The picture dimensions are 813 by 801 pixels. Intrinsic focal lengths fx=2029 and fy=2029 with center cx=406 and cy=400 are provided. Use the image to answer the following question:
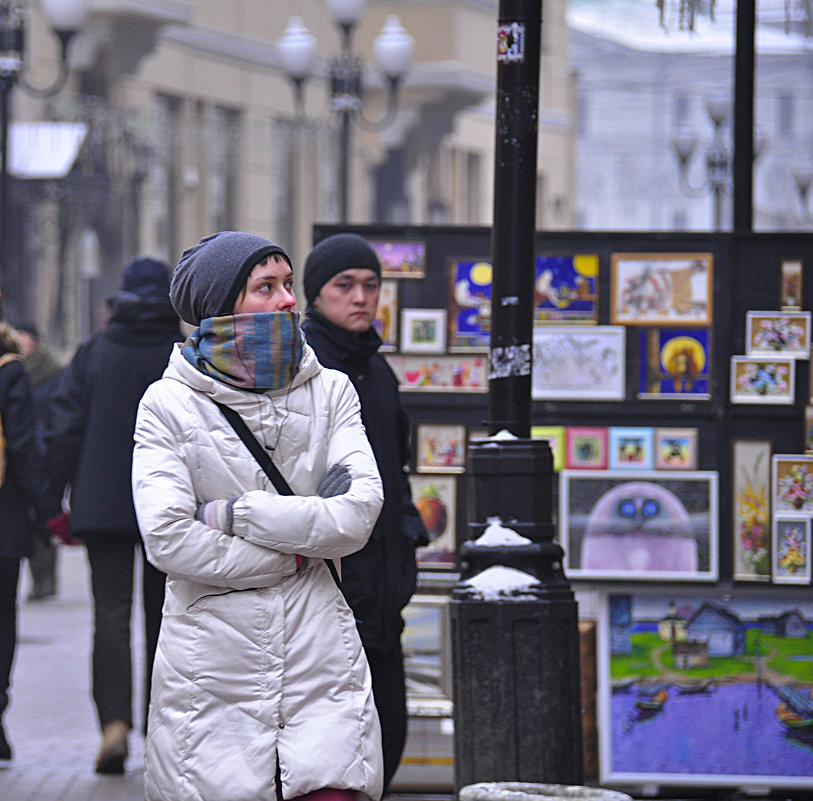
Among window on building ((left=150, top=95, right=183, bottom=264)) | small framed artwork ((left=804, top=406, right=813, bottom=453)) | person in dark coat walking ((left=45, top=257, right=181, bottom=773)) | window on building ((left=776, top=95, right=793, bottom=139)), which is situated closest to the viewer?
small framed artwork ((left=804, top=406, right=813, bottom=453))

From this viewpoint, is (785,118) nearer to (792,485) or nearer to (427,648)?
(427,648)

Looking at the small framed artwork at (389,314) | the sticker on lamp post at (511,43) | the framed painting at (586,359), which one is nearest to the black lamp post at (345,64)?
the small framed artwork at (389,314)

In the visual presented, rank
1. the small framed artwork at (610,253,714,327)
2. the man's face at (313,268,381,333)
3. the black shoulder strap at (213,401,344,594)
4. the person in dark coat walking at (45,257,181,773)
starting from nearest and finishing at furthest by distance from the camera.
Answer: the black shoulder strap at (213,401,344,594) → the man's face at (313,268,381,333) → the small framed artwork at (610,253,714,327) → the person in dark coat walking at (45,257,181,773)

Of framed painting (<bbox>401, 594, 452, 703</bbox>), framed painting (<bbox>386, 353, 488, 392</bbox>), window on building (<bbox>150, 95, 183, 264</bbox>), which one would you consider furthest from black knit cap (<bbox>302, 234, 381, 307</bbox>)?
window on building (<bbox>150, 95, 183, 264</bbox>)

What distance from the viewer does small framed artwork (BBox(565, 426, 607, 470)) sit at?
7508mm

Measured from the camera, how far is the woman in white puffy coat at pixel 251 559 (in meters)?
4.18

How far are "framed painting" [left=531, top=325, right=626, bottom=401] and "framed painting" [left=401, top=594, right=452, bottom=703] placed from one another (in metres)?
0.96

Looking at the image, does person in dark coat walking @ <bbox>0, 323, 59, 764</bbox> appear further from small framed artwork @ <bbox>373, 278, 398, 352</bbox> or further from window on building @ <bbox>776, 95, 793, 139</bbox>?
window on building @ <bbox>776, 95, 793, 139</bbox>

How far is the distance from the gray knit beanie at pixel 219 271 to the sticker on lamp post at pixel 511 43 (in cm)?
206

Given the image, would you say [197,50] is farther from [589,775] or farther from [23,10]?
[589,775]

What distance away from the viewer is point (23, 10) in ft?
53.1

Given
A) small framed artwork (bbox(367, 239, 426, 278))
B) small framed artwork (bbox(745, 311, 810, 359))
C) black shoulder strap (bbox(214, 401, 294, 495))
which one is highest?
small framed artwork (bbox(367, 239, 426, 278))

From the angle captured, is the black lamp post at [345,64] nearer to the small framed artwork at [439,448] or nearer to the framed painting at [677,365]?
the small framed artwork at [439,448]

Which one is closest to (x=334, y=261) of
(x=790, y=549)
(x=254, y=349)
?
(x=254, y=349)
